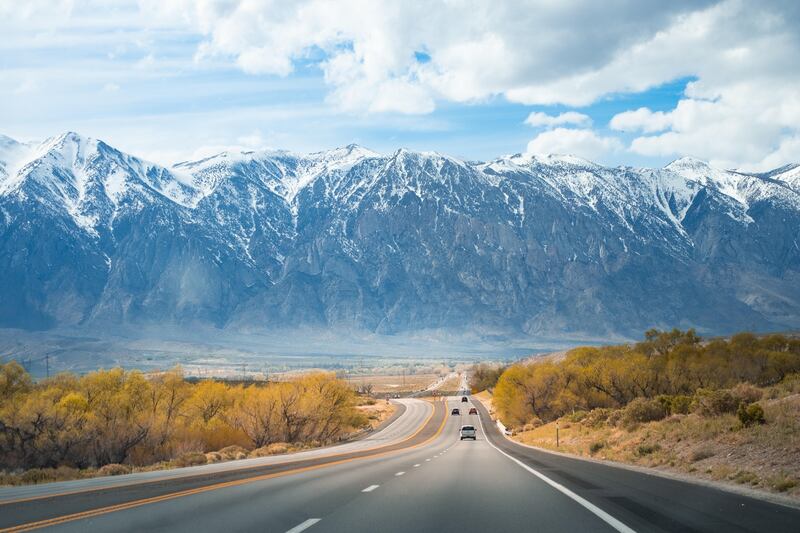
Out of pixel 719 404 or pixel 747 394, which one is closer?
pixel 719 404

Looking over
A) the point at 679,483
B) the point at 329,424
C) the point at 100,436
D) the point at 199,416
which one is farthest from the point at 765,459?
the point at 329,424

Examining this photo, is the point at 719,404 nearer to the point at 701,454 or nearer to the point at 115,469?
the point at 701,454

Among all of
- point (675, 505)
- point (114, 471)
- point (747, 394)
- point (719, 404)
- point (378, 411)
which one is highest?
point (747, 394)

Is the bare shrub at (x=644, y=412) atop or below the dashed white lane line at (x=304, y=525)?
below

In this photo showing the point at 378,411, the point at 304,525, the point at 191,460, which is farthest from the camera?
the point at 378,411

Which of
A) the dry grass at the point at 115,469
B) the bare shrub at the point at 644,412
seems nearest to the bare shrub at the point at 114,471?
the dry grass at the point at 115,469

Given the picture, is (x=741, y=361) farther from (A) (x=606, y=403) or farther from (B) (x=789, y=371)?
(A) (x=606, y=403)

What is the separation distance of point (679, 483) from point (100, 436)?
41636 mm

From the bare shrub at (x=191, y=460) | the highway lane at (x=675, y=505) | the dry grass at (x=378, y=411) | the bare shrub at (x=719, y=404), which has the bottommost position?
the dry grass at (x=378, y=411)

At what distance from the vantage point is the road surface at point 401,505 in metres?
11.9

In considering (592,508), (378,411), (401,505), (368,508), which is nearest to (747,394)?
(592,508)

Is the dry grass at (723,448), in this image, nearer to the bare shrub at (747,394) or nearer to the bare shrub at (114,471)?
the bare shrub at (747,394)

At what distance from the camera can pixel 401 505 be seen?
14266 mm

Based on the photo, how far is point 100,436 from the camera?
1998 inches
